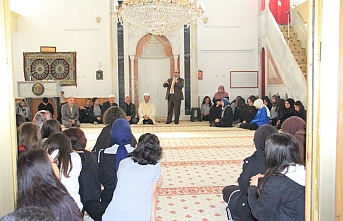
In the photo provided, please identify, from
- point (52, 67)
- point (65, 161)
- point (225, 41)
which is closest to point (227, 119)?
point (225, 41)

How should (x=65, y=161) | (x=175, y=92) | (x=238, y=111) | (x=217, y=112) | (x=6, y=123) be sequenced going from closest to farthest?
1. (x=6, y=123)
2. (x=65, y=161)
3. (x=238, y=111)
4. (x=217, y=112)
5. (x=175, y=92)

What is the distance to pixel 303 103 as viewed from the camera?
9.46m

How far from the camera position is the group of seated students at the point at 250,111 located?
30.4 ft

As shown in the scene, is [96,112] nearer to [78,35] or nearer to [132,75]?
[132,75]

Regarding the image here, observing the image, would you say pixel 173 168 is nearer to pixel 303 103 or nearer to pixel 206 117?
pixel 303 103

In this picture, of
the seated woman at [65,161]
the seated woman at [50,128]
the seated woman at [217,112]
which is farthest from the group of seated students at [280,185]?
the seated woman at [217,112]

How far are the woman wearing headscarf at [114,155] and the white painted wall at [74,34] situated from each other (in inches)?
372

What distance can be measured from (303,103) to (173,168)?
5674mm

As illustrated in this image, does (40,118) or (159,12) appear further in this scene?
(159,12)

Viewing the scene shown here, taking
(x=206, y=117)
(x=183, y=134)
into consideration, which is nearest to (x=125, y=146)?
(x=183, y=134)

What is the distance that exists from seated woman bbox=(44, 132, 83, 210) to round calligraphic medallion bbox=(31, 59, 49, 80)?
1029 centimetres

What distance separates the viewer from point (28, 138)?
302 cm

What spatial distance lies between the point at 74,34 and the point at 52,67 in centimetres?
129

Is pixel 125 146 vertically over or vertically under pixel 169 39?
under
